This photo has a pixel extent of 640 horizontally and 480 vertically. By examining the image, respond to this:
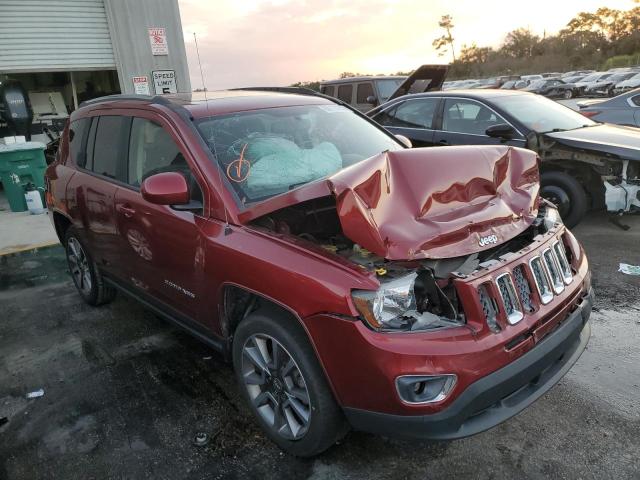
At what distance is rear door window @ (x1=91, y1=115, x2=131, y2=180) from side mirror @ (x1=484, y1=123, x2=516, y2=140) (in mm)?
4052

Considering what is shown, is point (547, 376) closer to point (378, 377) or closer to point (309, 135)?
point (378, 377)

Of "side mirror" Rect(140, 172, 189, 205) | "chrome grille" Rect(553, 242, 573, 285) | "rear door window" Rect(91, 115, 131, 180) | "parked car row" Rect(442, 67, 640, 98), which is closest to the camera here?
"chrome grille" Rect(553, 242, 573, 285)

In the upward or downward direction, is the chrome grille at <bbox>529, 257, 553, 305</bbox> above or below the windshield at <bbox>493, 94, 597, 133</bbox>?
below

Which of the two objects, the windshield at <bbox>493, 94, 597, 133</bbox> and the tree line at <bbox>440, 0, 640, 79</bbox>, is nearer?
the windshield at <bbox>493, 94, 597, 133</bbox>

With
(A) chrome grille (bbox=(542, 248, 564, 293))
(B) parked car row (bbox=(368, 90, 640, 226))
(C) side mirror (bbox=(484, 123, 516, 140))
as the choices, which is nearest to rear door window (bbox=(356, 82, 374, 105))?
(B) parked car row (bbox=(368, 90, 640, 226))

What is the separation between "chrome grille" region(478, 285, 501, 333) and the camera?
206 cm

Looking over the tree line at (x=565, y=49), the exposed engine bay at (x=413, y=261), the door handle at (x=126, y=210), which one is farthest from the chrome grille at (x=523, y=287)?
the tree line at (x=565, y=49)

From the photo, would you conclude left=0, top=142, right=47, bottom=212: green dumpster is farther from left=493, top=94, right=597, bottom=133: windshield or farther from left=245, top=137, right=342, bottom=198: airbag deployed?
left=493, top=94, right=597, bottom=133: windshield

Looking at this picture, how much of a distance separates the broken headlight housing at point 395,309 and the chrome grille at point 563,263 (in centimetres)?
82

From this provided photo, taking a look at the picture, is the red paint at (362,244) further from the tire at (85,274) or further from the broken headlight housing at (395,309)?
the tire at (85,274)

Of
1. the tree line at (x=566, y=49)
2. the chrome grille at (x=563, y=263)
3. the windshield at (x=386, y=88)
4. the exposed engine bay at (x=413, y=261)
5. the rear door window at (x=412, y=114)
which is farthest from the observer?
the tree line at (x=566, y=49)

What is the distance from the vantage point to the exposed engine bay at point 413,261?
6.90 feet

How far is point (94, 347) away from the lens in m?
3.80

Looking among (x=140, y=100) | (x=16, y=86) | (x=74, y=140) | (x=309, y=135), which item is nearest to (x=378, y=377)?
(x=309, y=135)
